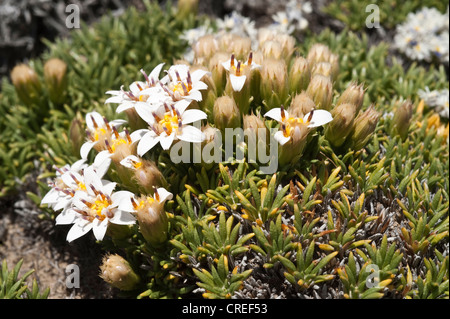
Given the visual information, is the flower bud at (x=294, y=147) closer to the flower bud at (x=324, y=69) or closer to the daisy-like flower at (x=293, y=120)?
the daisy-like flower at (x=293, y=120)

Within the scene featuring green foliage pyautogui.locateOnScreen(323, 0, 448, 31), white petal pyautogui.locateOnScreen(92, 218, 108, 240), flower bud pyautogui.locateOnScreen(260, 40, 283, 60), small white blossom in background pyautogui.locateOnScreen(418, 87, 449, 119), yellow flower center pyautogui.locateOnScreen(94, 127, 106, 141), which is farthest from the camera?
green foliage pyautogui.locateOnScreen(323, 0, 448, 31)

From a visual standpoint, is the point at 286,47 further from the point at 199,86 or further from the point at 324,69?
the point at 199,86

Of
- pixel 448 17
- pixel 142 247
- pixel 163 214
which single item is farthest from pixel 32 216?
pixel 448 17

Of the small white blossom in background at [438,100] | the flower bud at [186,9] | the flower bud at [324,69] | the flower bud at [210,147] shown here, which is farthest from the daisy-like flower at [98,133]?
the small white blossom in background at [438,100]

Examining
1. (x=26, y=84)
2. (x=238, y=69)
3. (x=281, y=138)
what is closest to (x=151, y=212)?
(x=281, y=138)

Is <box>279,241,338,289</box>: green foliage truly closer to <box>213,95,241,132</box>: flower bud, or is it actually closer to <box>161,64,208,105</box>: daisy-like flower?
<box>213,95,241,132</box>: flower bud

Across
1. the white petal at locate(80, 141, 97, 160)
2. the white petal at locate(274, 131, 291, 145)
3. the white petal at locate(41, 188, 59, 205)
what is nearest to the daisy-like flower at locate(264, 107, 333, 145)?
the white petal at locate(274, 131, 291, 145)

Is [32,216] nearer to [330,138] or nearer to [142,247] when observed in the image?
[142,247]
